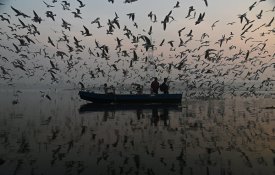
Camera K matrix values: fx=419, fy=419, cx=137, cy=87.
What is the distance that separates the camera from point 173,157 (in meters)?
16.9

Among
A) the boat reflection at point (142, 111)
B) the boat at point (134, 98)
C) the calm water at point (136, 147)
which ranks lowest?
the calm water at point (136, 147)

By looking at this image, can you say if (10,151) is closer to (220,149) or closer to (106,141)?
(106,141)

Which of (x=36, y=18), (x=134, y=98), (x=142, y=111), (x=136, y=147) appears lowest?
(x=136, y=147)

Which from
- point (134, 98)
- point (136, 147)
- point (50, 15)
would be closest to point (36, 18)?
point (50, 15)

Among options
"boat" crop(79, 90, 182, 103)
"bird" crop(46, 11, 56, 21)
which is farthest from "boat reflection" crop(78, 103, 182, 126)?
"bird" crop(46, 11, 56, 21)

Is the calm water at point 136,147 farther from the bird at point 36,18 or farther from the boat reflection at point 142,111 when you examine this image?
the bird at point 36,18

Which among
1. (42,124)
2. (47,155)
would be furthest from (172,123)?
(47,155)

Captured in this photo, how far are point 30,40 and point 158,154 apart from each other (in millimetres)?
13222

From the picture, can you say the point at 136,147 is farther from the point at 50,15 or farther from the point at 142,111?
the point at 142,111

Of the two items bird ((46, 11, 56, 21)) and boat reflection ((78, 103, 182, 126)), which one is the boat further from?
bird ((46, 11, 56, 21))

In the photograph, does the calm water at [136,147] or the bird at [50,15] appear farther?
the bird at [50,15]

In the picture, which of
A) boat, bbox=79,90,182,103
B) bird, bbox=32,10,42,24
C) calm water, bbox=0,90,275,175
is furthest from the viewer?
boat, bbox=79,90,182,103

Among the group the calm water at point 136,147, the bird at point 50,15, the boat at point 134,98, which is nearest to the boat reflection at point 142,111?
the boat at point 134,98

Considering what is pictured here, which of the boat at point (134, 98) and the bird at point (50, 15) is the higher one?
the bird at point (50, 15)
